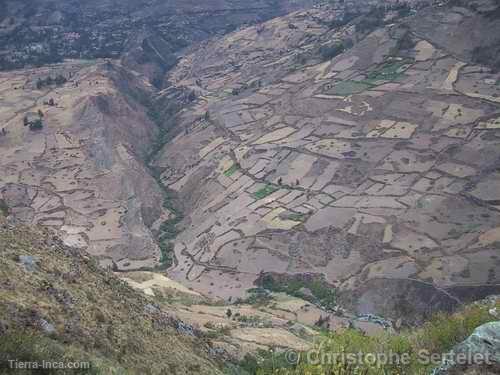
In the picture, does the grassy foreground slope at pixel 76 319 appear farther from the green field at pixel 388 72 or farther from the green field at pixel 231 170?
the green field at pixel 388 72

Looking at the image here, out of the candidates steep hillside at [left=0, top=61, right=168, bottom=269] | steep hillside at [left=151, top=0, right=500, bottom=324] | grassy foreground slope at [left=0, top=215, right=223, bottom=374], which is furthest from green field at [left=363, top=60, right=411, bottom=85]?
grassy foreground slope at [left=0, top=215, right=223, bottom=374]

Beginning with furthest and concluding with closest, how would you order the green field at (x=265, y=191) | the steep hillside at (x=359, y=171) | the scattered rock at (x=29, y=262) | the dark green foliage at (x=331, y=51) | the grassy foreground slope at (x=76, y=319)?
the dark green foliage at (x=331, y=51) → the green field at (x=265, y=191) → the steep hillside at (x=359, y=171) → the scattered rock at (x=29, y=262) → the grassy foreground slope at (x=76, y=319)

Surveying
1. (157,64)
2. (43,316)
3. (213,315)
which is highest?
(43,316)

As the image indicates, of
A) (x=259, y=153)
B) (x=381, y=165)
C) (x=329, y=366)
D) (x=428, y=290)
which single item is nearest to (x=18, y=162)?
(x=259, y=153)

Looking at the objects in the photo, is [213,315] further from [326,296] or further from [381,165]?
[381,165]

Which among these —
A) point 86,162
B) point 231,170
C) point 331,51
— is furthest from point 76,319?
point 331,51

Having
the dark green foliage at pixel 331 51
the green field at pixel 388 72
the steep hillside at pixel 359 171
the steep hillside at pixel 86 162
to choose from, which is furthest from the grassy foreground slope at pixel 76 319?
the dark green foliage at pixel 331 51
